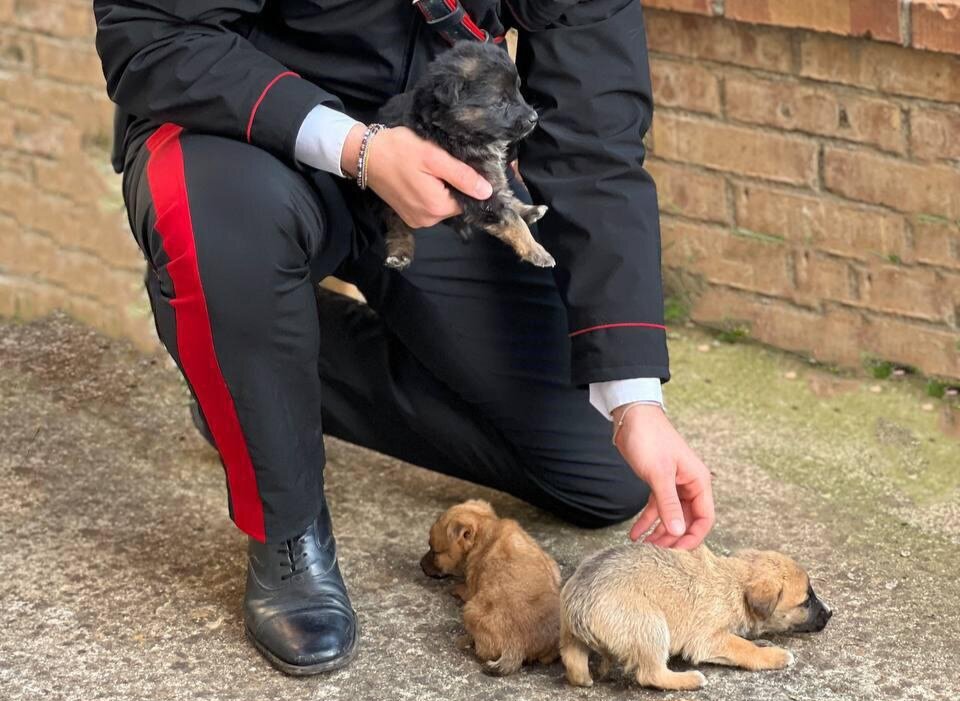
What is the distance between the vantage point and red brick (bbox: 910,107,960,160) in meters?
3.83

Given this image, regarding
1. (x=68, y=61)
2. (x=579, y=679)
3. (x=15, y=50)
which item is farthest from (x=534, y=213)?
(x=15, y=50)

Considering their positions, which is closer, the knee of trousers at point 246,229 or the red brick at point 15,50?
the knee of trousers at point 246,229

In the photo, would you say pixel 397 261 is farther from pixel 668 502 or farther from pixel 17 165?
Result: pixel 17 165

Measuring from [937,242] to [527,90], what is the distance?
4.79 feet

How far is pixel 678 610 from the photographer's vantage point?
2.66 m

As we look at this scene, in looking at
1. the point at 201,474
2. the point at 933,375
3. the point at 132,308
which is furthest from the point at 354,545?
the point at 933,375

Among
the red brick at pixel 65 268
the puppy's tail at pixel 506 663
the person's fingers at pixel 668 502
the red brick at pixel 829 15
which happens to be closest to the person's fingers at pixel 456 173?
the person's fingers at pixel 668 502

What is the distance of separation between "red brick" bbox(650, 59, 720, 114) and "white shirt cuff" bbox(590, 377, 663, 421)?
1.59 meters

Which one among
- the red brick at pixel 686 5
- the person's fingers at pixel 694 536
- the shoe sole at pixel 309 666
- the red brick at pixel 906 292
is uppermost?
the red brick at pixel 686 5

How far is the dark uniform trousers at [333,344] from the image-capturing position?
2709 millimetres

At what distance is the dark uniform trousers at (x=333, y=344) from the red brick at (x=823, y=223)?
3.58ft

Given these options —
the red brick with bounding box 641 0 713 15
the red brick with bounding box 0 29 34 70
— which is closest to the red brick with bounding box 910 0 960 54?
the red brick with bounding box 641 0 713 15

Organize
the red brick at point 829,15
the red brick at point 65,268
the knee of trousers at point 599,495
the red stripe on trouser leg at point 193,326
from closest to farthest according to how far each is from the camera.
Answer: the red stripe on trouser leg at point 193,326 < the knee of trousers at point 599,495 < the red brick at point 829,15 < the red brick at point 65,268

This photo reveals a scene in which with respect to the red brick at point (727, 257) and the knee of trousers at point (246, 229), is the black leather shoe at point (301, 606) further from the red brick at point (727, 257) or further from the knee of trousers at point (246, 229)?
the red brick at point (727, 257)
